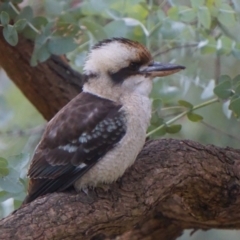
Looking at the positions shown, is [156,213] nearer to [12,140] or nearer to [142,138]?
[142,138]

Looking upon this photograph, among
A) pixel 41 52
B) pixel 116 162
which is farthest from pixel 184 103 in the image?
pixel 41 52

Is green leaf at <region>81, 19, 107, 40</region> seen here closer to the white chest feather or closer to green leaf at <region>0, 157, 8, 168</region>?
the white chest feather

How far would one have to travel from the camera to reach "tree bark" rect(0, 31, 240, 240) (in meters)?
2.02

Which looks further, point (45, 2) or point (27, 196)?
point (45, 2)

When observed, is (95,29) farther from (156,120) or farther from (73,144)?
(73,144)

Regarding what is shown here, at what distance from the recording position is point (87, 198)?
215 centimetres

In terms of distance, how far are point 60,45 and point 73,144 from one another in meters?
0.55

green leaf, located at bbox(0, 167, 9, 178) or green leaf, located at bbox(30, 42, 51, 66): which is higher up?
green leaf, located at bbox(30, 42, 51, 66)

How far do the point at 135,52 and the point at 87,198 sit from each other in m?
0.52

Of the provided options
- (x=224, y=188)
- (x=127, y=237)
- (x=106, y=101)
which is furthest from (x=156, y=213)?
(x=106, y=101)

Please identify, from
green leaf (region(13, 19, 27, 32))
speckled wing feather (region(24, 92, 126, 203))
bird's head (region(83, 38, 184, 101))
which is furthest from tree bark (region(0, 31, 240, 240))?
green leaf (region(13, 19, 27, 32))

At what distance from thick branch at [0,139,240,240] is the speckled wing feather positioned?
0.32 feet

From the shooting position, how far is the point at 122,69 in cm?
239

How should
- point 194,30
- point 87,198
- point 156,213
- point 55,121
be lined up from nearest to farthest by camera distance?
point 87,198, point 55,121, point 156,213, point 194,30
